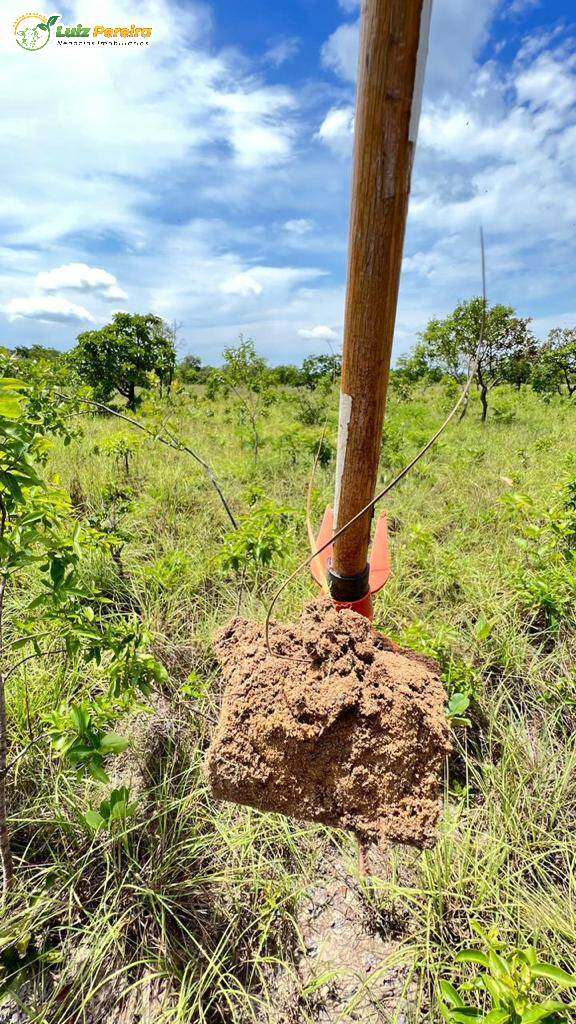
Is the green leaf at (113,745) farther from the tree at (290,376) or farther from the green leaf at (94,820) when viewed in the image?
the tree at (290,376)

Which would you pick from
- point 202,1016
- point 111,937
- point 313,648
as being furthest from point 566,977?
point 111,937

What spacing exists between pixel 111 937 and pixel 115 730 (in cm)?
76

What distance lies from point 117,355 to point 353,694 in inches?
506

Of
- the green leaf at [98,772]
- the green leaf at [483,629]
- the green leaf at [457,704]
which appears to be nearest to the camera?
the green leaf at [98,772]

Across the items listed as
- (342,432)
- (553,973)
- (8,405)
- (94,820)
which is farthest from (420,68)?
(94,820)

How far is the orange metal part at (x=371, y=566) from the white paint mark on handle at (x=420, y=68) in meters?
0.82

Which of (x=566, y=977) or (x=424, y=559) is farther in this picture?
(x=424, y=559)

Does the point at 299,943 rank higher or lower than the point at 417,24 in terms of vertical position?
lower

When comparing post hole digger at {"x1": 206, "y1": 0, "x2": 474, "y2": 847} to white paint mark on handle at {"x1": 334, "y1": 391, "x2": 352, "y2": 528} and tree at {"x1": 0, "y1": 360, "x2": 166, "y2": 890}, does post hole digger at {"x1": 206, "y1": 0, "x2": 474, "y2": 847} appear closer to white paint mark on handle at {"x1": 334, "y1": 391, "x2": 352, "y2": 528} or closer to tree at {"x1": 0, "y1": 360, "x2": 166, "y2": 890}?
white paint mark on handle at {"x1": 334, "y1": 391, "x2": 352, "y2": 528}

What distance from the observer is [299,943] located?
4.77 ft

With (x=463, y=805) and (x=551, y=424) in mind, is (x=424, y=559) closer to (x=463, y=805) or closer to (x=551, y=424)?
(x=463, y=805)

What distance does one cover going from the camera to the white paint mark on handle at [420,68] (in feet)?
2.07

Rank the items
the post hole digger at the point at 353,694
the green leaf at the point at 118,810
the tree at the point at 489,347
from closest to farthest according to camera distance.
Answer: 1. the post hole digger at the point at 353,694
2. the green leaf at the point at 118,810
3. the tree at the point at 489,347

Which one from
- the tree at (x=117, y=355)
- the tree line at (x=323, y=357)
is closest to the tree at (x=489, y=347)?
the tree line at (x=323, y=357)
